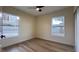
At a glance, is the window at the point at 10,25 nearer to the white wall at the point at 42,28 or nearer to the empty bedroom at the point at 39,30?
the empty bedroom at the point at 39,30

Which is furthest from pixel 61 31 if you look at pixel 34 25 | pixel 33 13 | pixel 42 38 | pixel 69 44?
pixel 33 13

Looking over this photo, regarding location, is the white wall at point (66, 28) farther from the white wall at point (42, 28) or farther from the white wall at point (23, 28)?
the white wall at point (23, 28)

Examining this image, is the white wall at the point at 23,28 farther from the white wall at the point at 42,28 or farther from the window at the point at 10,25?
the window at the point at 10,25

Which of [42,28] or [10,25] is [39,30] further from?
[10,25]

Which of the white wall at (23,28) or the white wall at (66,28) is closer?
the white wall at (66,28)

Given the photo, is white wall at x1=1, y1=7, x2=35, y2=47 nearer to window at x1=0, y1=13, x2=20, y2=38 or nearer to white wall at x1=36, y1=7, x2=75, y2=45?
window at x1=0, y1=13, x2=20, y2=38

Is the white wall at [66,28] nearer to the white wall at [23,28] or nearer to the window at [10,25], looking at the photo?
the white wall at [23,28]

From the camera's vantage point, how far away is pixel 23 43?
2.26m

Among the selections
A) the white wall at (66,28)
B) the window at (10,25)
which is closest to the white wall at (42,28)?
the white wall at (66,28)

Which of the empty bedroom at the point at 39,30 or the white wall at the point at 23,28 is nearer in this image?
the empty bedroom at the point at 39,30

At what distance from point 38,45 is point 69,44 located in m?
Result: 0.98

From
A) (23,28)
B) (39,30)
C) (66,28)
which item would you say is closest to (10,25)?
(23,28)

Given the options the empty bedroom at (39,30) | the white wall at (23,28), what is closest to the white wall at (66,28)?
the empty bedroom at (39,30)
